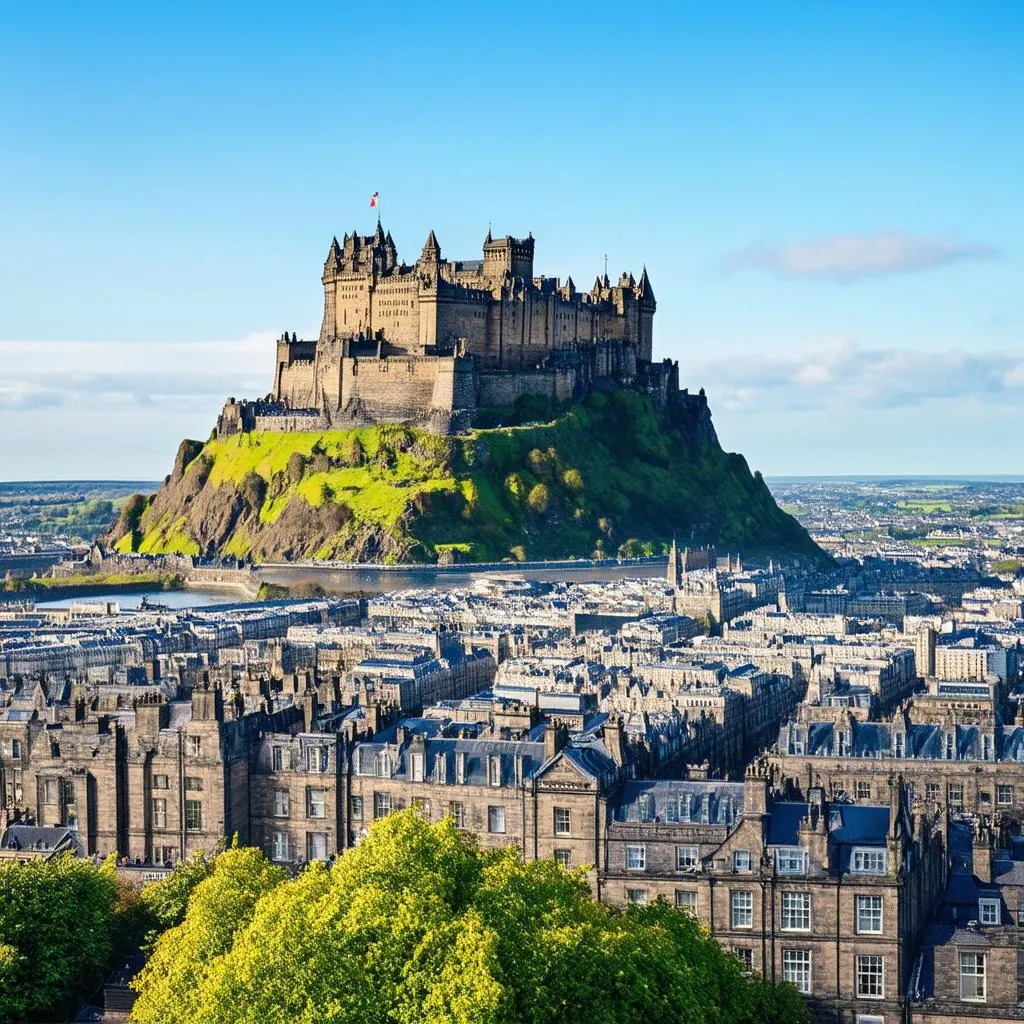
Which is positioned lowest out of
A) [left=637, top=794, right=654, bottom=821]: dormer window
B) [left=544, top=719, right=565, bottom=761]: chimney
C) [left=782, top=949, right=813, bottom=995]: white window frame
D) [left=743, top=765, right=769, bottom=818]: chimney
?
[left=782, top=949, right=813, bottom=995]: white window frame

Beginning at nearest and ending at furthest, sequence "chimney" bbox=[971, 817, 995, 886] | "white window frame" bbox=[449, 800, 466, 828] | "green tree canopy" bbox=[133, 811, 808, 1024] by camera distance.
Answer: "green tree canopy" bbox=[133, 811, 808, 1024] < "chimney" bbox=[971, 817, 995, 886] < "white window frame" bbox=[449, 800, 466, 828]

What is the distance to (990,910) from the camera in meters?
59.0

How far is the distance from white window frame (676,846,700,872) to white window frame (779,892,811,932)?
414 cm

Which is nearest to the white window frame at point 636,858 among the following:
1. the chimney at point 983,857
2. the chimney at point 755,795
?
the chimney at point 755,795

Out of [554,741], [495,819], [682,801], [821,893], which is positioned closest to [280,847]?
[495,819]

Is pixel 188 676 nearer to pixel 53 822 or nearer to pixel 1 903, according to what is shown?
pixel 53 822

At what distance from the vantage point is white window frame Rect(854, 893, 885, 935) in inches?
2238

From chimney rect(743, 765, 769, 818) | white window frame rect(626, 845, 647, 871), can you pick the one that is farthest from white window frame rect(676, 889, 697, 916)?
chimney rect(743, 765, 769, 818)

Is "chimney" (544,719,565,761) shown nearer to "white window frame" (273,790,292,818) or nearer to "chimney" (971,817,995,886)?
"white window frame" (273,790,292,818)

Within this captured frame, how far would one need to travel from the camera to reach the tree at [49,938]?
55562 mm

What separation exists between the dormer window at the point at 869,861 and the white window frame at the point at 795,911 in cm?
171

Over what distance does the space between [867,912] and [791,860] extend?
2721mm

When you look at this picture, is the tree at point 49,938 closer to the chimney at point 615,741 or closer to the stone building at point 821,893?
the stone building at point 821,893

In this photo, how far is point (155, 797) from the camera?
7094 cm
